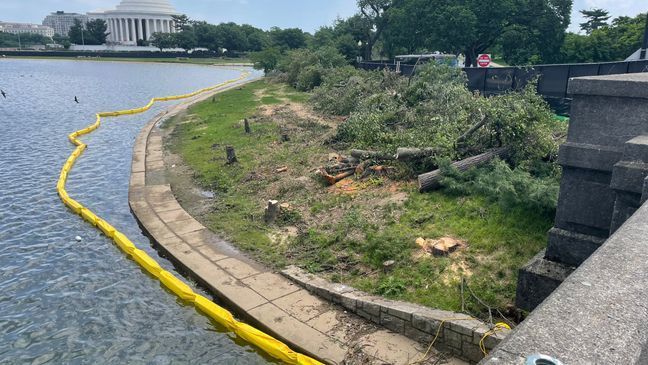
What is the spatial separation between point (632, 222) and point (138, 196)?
11579mm

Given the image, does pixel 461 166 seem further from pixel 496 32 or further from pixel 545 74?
pixel 496 32

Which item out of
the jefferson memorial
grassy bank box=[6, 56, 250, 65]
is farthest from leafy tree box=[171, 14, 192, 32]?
grassy bank box=[6, 56, 250, 65]

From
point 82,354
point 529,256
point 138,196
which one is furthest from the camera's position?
point 138,196

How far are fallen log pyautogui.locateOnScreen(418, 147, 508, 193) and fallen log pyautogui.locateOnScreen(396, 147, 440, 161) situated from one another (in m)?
0.78

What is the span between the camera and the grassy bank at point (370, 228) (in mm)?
6832

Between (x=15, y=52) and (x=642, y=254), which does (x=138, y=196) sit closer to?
(x=642, y=254)

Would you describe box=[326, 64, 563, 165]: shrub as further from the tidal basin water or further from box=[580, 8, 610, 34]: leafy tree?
box=[580, 8, 610, 34]: leafy tree

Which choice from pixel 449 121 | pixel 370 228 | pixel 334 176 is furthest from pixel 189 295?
pixel 449 121

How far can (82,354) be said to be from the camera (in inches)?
247

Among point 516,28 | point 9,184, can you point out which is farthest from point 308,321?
point 516,28

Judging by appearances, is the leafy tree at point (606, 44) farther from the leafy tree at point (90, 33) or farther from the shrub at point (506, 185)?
the leafy tree at point (90, 33)

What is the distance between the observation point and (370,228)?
8617 millimetres

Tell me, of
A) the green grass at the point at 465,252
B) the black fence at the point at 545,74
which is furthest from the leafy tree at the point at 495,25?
the green grass at the point at 465,252

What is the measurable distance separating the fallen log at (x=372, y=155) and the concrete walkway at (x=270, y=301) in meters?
4.26
